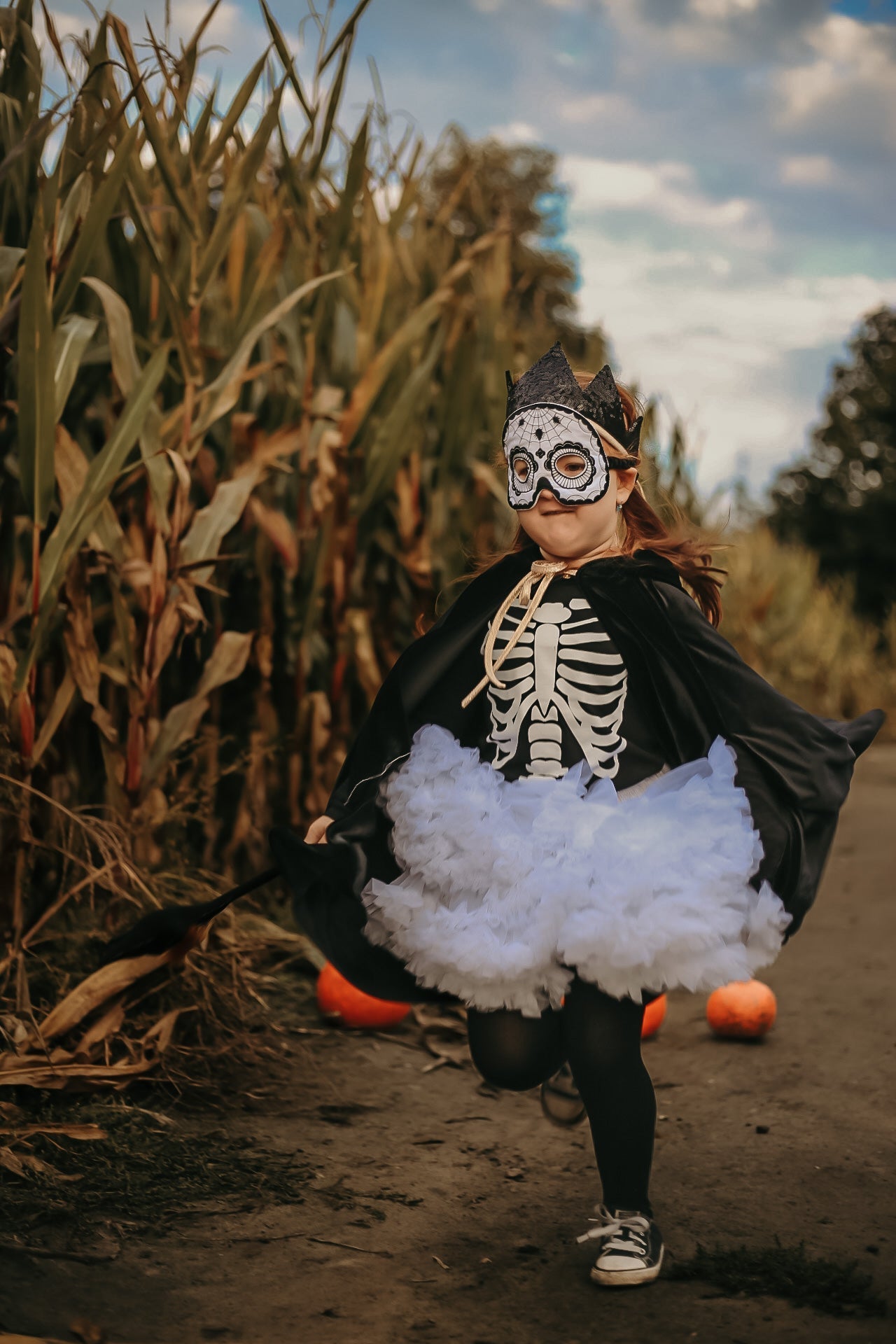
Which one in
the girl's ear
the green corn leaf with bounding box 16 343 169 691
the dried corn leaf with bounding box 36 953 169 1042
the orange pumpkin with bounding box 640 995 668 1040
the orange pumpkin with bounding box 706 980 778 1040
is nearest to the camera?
the girl's ear

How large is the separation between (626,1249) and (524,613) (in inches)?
43.9

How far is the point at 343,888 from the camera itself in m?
2.36

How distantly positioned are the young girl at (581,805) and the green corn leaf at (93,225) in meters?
1.11

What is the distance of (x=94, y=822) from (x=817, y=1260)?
1791 millimetres

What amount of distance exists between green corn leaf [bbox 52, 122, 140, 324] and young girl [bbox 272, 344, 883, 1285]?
1.11m

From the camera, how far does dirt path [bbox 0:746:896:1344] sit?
2.01 meters

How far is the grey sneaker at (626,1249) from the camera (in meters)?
2.13

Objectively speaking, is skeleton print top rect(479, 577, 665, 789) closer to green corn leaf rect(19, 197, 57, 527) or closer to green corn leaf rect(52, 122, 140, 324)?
green corn leaf rect(19, 197, 57, 527)

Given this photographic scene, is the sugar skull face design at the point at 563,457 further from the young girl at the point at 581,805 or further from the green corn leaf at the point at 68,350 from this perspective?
the green corn leaf at the point at 68,350

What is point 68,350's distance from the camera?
2.95 meters

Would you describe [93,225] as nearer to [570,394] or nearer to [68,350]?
[68,350]

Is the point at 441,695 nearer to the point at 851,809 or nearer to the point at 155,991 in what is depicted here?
the point at 155,991

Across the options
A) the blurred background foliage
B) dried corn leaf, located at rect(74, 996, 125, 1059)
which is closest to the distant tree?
the blurred background foliage

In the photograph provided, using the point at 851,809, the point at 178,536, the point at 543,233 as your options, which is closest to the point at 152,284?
the point at 178,536
